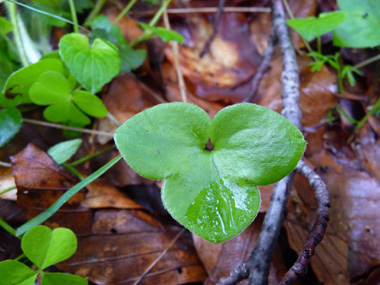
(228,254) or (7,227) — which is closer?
(7,227)

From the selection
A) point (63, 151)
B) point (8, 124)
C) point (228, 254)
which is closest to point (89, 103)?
point (63, 151)

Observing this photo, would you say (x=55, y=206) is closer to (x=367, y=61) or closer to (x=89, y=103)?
(x=89, y=103)

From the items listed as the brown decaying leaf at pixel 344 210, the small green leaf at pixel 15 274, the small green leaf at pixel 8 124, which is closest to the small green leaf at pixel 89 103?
the small green leaf at pixel 8 124

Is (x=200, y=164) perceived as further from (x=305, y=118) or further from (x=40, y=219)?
(x=305, y=118)

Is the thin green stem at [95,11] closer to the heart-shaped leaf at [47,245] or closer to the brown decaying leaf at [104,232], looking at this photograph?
the brown decaying leaf at [104,232]

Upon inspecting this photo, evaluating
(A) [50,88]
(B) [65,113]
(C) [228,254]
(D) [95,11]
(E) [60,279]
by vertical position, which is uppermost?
(D) [95,11]

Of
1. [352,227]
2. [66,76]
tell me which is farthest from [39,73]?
[352,227]

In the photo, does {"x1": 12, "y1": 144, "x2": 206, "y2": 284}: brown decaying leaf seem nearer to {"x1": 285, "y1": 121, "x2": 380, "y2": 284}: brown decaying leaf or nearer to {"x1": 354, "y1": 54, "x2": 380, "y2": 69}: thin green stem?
{"x1": 285, "y1": 121, "x2": 380, "y2": 284}: brown decaying leaf
